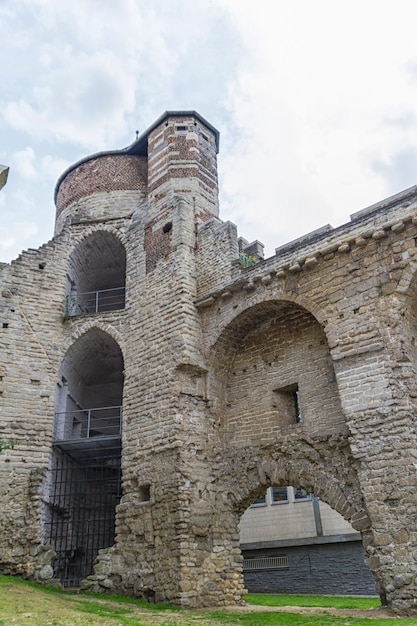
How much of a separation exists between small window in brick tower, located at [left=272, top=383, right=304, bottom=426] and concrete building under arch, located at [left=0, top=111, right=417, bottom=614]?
0.10ft

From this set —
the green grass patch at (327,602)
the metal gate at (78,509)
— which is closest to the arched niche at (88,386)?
the metal gate at (78,509)

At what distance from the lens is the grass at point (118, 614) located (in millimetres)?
6607

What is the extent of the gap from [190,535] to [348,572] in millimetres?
7304

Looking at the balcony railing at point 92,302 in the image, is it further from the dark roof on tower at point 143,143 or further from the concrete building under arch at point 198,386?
the dark roof on tower at point 143,143

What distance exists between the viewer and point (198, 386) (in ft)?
36.8

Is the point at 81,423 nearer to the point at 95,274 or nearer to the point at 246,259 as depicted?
the point at 95,274

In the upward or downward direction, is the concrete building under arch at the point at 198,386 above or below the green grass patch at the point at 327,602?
above

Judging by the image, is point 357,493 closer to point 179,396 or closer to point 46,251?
point 179,396

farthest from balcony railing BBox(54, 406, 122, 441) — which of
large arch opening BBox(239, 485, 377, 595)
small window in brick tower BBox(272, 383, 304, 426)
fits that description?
large arch opening BBox(239, 485, 377, 595)

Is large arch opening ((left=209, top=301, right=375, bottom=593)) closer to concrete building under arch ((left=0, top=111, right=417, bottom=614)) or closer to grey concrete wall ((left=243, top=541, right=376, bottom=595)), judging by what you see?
concrete building under arch ((left=0, top=111, right=417, bottom=614))

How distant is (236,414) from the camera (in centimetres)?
1133

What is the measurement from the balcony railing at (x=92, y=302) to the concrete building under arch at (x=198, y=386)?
131 millimetres

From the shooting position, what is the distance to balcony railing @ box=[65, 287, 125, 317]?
46.3 feet

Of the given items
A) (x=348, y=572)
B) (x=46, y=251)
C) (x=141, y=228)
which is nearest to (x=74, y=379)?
(x=46, y=251)
